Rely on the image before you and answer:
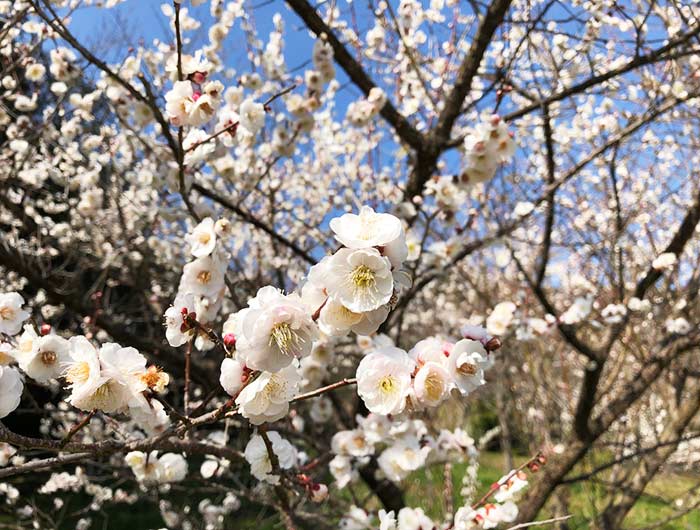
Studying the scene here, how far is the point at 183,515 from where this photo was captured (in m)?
3.88

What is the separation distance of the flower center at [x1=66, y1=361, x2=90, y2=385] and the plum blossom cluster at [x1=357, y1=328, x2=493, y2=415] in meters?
0.55

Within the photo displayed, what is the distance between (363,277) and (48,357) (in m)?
0.83

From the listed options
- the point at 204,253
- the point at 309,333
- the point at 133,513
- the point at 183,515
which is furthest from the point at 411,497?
the point at 309,333

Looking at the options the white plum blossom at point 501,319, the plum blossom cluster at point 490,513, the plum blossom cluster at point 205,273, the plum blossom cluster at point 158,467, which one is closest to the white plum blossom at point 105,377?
the plum blossom cluster at point 205,273

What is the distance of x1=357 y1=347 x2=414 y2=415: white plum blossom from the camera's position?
112 centimetres

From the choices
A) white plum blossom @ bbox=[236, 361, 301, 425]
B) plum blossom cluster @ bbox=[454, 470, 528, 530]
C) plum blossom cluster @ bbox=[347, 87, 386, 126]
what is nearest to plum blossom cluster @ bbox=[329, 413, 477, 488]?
plum blossom cluster @ bbox=[454, 470, 528, 530]

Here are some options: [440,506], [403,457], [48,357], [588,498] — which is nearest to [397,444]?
[403,457]

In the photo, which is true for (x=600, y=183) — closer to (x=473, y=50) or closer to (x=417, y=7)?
(x=417, y=7)

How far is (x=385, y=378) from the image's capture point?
1153mm

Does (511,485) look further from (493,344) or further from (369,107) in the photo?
(369,107)

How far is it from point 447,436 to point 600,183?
3861 millimetres

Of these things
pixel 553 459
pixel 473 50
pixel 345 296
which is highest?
pixel 473 50

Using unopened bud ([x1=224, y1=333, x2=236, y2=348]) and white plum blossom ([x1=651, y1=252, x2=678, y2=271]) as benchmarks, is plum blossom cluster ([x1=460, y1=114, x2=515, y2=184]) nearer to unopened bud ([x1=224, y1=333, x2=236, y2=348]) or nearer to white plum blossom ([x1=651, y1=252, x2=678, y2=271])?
white plum blossom ([x1=651, y1=252, x2=678, y2=271])

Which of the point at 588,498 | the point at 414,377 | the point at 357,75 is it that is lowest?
the point at 588,498
